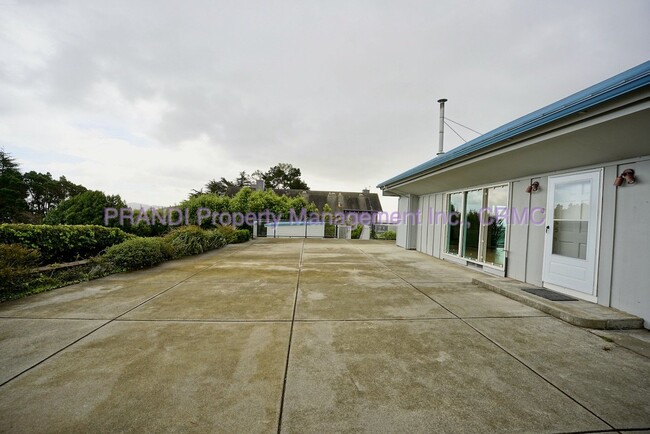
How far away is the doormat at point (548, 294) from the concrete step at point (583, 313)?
14 cm

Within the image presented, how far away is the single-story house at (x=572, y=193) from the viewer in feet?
10.4

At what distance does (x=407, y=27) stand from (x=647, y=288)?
843cm

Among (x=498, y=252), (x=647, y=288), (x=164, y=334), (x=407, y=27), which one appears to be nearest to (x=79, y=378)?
(x=164, y=334)

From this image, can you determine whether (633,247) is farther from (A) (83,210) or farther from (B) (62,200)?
(B) (62,200)

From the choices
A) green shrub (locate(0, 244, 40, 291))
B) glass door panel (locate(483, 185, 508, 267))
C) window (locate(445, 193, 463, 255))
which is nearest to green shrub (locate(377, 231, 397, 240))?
window (locate(445, 193, 463, 255))

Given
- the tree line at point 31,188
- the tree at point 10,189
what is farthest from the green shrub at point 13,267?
the tree line at point 31,188

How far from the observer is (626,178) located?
3635mm

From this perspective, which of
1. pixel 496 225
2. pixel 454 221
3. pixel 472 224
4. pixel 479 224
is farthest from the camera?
pixel 454 221

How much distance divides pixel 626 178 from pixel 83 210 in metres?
17.2

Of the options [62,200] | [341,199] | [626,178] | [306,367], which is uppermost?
[341,199]

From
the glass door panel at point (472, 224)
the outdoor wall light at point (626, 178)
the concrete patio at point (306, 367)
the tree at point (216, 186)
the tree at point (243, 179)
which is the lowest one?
the concrete patio at point (306, 367)

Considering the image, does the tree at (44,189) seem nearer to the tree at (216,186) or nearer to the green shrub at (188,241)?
the tree at (216,186)

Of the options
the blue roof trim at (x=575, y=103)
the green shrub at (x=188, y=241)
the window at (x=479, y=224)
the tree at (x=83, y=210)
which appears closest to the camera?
the blue roof trim at (x=575, y=103)

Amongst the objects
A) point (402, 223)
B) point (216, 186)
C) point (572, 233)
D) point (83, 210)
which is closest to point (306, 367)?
point (572, 233)
